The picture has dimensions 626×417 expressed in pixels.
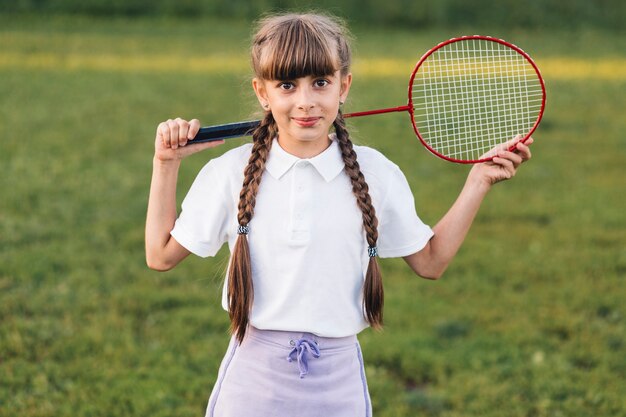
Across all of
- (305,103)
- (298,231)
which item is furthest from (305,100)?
(298,231)

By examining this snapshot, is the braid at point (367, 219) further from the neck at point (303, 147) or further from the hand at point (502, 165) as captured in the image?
the hand at point (502, 165)

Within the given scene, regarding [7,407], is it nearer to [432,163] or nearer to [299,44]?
[299,44]

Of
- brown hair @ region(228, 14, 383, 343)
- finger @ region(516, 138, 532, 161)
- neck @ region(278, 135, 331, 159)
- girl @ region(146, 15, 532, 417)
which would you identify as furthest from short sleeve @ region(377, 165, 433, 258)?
finger @ region(516, 138, 532, 161)

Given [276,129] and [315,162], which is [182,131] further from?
[315,162]

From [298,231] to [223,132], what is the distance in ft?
1.23

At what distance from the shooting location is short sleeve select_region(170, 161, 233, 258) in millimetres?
2518

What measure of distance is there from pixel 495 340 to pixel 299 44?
9.72 ft

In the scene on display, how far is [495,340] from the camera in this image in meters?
4.94

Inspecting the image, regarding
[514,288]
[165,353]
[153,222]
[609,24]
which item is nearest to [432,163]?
[514,288]

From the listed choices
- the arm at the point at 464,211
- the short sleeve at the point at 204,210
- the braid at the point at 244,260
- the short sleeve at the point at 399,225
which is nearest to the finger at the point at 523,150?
the arm at the point at 464,211

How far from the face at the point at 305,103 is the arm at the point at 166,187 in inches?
9.9

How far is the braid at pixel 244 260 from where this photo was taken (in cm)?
245

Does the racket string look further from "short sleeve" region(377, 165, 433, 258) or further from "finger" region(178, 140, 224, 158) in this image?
"finger" region(178, 140, 224, 158)

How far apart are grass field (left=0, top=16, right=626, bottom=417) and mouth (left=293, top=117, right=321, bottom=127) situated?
47 centimetres
